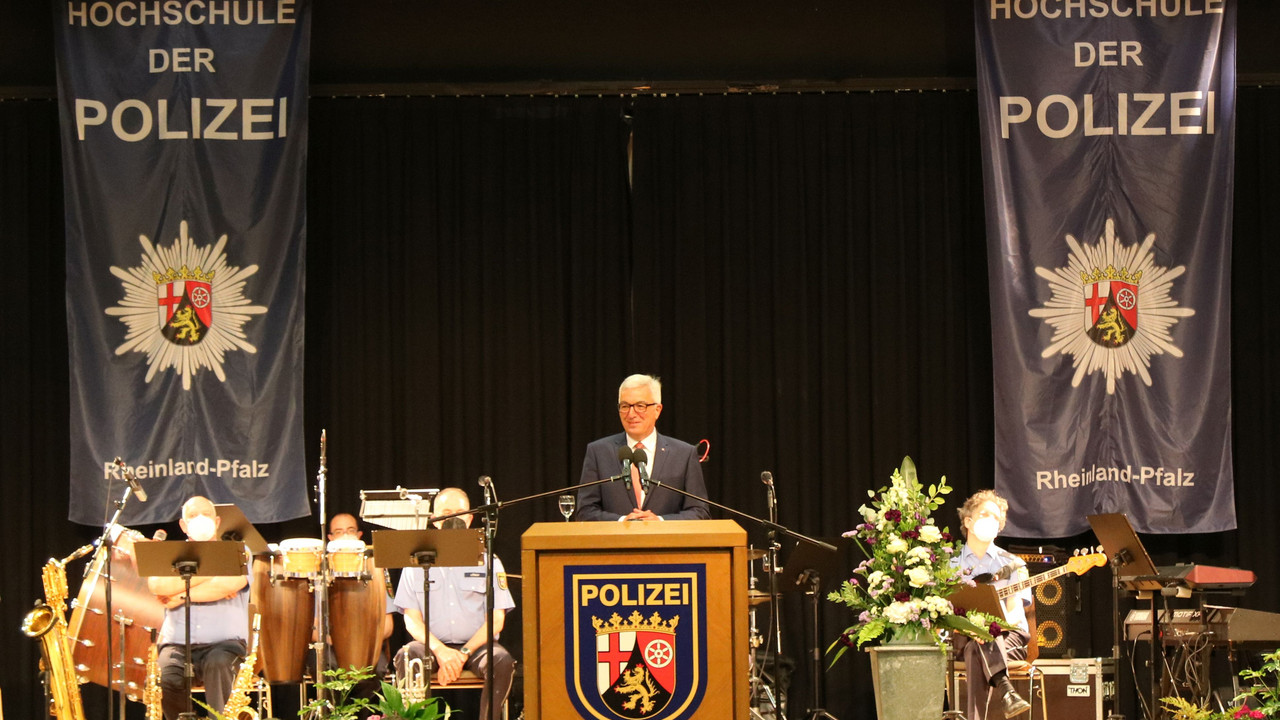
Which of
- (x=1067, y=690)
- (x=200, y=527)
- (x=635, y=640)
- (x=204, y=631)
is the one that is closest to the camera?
(x=635, y=640)

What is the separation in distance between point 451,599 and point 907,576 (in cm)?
252

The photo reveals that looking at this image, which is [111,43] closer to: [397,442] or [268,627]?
[397,442]

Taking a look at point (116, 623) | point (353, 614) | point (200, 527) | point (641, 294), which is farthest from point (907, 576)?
point (116, 623)

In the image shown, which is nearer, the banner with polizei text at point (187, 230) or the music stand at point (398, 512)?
the music stand at point (398, 512)

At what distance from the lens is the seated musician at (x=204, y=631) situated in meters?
6.32

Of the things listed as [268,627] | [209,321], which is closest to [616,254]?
[209,321]

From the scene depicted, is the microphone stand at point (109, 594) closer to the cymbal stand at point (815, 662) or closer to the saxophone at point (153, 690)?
the saxophone at point (153, 690)

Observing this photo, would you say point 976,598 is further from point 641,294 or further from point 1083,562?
point 641,294

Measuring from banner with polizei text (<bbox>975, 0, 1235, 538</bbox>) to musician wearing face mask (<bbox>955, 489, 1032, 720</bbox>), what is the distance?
0.84m

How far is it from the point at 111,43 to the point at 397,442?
107 inches

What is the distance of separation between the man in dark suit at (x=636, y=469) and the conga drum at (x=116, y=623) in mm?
2310

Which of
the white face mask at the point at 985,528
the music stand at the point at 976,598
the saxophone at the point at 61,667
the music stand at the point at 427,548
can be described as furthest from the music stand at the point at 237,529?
the white face mask at the point at 985,528

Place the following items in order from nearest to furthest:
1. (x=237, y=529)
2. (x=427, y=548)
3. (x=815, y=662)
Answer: (x=427, y=548) → (x=815, y=662) → (x=237, y=529)

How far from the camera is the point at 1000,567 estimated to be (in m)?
6.56
